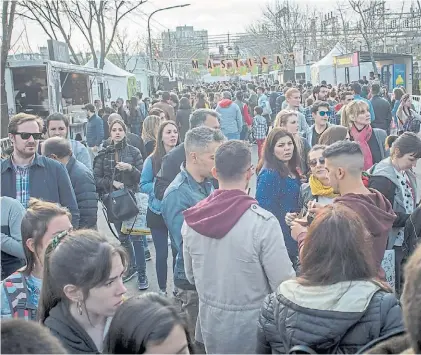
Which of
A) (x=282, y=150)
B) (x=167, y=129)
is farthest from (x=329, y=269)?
(x=167, y=129)

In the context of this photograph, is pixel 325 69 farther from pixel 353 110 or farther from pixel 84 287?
pixel 84 287

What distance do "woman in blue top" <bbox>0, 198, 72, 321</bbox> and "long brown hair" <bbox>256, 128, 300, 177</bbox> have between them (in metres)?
1.91

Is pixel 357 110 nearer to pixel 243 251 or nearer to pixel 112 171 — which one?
pixel 112 171

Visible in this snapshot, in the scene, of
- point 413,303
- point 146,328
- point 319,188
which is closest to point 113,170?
point 319,188

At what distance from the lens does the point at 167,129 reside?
5.57 metres

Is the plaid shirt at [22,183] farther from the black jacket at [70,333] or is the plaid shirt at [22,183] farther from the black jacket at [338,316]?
the black jacket at [338,316]

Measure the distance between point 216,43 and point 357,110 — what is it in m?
47.2

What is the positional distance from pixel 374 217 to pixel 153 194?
257 centimetres

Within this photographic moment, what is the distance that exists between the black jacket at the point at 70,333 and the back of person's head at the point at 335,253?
90cm

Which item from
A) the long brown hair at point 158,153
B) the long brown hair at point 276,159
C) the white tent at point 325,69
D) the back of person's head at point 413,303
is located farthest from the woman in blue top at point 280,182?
the white tent at point 325,69

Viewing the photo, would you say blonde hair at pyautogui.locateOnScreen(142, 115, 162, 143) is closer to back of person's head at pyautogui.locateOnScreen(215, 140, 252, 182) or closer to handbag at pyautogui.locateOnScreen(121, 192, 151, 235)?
handbag at pyautogui.locateOnScreen(121, 192, 151, 235)

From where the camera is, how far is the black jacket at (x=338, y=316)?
2.10 m

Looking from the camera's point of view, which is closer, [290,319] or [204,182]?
[290,319]

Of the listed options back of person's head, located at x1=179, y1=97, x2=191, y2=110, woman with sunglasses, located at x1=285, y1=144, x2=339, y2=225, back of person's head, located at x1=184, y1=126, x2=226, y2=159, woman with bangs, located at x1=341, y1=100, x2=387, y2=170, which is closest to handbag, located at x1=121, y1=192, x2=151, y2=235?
back of person's head, located at x1=184, y1=126, x2=226, y2=159
